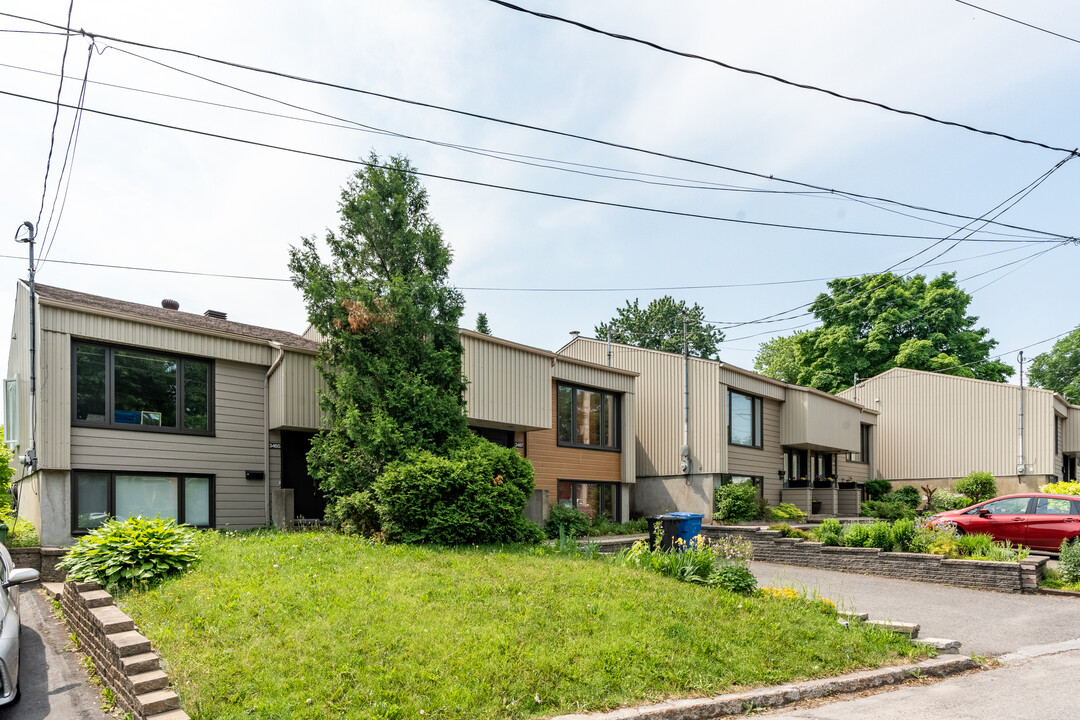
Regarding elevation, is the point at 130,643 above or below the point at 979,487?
above

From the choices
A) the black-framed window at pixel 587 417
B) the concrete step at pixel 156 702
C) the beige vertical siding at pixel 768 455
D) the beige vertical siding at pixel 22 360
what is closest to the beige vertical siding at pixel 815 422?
the beige vertical siding at pixel 768 455

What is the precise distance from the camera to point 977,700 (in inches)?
288

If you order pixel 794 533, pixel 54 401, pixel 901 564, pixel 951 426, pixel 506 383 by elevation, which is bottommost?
pixel 901 564

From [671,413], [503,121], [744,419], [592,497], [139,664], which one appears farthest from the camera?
[744,419]

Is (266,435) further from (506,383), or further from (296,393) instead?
(506,383)

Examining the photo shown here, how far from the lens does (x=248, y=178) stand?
11617mm

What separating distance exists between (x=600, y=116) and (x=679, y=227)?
3.77 meters

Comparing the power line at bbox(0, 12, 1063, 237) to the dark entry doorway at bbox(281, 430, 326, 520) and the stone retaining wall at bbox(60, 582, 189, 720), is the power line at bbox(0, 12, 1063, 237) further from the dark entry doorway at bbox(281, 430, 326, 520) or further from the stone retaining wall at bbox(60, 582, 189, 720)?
the dark entry doorway at bbox(281, 430, 326, 520)

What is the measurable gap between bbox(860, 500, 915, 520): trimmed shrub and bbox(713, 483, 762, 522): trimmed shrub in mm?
7624

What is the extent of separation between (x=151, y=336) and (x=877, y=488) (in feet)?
90.3

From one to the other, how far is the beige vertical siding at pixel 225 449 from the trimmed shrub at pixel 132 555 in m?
4.38

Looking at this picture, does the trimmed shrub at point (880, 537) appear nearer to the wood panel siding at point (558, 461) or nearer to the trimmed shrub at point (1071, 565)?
the trimmed shrub at point (1071, 565)

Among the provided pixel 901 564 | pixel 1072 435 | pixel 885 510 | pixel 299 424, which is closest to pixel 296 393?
pixel 299 424

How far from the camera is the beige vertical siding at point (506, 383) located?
55.5 ft
